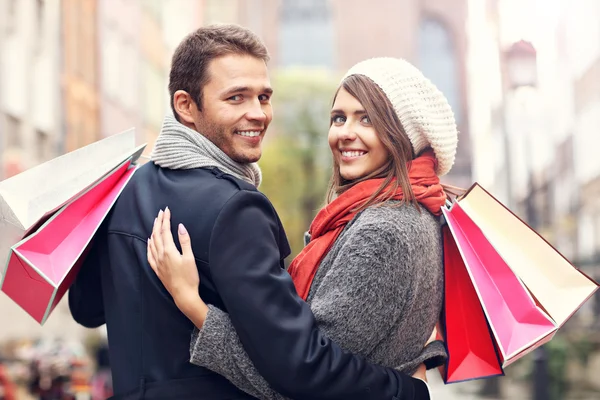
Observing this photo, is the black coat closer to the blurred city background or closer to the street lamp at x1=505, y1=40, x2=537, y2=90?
the blurred city background

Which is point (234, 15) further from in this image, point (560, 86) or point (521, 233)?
point (521, 233)

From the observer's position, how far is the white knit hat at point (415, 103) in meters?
2.91

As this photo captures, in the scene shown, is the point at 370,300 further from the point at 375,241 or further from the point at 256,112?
the point at 256,112

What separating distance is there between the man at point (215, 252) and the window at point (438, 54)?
179 feet

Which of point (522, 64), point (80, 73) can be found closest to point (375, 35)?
point (80, 73)

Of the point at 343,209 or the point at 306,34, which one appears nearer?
the point at 343,209

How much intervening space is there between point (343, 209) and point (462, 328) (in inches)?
22.9

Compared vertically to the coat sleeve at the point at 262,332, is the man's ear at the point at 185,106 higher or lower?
higher

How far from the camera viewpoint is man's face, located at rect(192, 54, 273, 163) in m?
2.74

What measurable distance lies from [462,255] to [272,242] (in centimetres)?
64

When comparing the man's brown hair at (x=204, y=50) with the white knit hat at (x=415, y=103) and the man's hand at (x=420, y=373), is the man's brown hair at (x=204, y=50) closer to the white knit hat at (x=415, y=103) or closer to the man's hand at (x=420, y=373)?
the white knit hat at (x=415, y=103)

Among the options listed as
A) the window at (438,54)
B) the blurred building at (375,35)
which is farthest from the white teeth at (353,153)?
the window at (438,54)

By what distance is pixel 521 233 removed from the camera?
9.27 feet

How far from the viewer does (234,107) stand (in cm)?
277
